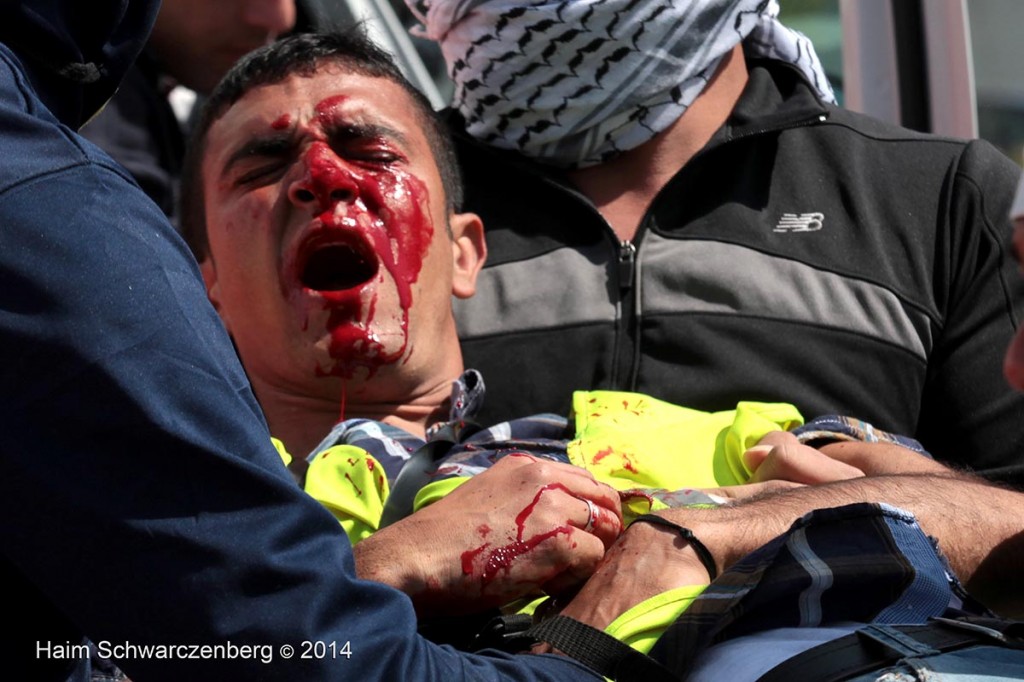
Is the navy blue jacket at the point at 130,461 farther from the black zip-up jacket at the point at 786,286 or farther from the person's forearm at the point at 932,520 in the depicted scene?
the black zip-up jacket at the point at 786,286

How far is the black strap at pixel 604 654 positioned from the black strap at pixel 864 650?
141 millimetres

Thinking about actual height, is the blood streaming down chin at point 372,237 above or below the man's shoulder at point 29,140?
below

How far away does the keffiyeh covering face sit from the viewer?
312cm

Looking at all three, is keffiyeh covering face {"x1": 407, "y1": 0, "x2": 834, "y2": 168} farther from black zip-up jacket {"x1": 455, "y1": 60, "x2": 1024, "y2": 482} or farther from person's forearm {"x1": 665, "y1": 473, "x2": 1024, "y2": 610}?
person's forearm {"x1": 665, "y1": 473, "x2": 1024, "y2": 610}

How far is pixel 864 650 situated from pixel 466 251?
1665 mm

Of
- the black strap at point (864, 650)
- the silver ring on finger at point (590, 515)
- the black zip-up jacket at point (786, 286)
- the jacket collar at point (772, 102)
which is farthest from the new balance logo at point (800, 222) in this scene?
the black strap at point (864, 650)

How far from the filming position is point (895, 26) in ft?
13.7

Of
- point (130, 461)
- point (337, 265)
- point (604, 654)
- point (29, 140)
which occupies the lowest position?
point (337, 265)

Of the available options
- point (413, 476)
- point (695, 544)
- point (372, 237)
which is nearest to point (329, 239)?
point (372, 237)

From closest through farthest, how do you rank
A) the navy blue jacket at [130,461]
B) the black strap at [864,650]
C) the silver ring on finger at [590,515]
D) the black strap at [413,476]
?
the navy blue jacket at [130,461] < the black strap at [864,650] < the silver ring on finger at [590,515] < the black strap at [413,476]

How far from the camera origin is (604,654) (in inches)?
72.3

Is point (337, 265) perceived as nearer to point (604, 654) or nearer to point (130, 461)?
point (604, 654)

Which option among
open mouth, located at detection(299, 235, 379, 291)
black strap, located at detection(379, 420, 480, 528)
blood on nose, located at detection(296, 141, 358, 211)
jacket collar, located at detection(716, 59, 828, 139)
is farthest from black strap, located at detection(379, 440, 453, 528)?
jacket collar, located at detection(716, 59, 828, 139)

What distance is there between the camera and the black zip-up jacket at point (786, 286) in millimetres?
2938
